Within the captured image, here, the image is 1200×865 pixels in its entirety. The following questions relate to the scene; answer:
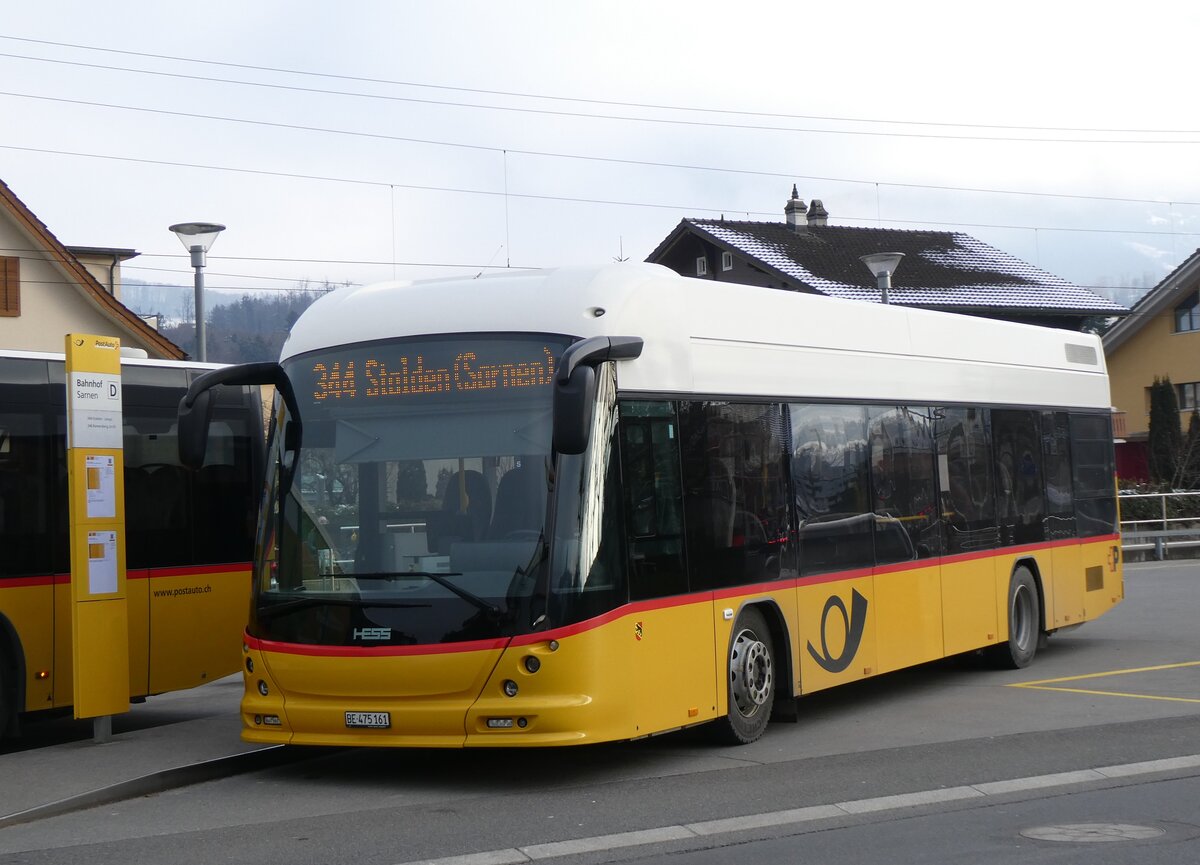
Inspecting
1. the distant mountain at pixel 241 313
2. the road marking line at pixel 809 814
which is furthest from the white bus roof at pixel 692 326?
the distant mountain at pixel 241 313

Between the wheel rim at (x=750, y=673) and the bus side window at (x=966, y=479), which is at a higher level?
the bus side window at (x=966, y=479)

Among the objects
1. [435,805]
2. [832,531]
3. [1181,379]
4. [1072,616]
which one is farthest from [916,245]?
[435,805]

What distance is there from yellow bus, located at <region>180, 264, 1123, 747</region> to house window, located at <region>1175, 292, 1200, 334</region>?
44440mm

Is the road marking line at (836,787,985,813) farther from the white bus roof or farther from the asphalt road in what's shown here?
the white bus roof

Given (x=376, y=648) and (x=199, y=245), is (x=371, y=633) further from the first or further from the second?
(x=199, y=245)

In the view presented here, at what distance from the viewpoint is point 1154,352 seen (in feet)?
178

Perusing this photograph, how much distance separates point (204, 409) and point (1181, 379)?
1914 inches

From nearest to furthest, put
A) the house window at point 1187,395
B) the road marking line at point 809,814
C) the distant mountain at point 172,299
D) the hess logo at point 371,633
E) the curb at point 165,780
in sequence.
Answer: the road marking line at point 809,814 < the curb at point 165,780 < the hess logo at point 371,633 < the distant mountain at point 172,299 < the house window at point 1187,395

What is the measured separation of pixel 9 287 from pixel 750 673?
28635 millimetres

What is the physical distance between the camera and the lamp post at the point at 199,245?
21281 mm

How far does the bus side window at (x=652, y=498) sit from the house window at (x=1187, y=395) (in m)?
47.4

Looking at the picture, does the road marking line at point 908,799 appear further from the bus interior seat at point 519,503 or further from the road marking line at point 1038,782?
the bus interior seat at point 519,503

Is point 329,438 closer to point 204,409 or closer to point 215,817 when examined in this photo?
point 204,409

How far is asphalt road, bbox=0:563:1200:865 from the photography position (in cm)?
764
